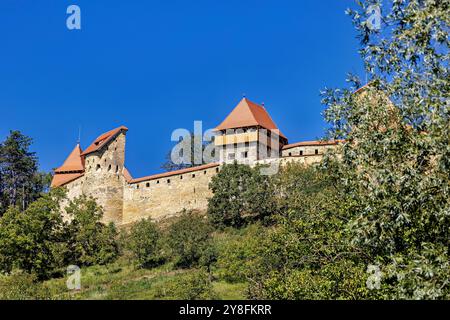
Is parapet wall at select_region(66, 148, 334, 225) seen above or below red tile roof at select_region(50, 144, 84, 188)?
below

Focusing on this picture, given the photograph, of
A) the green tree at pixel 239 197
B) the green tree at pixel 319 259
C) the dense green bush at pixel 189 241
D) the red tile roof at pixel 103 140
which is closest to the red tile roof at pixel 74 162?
the red tile roof at pixel 103 140

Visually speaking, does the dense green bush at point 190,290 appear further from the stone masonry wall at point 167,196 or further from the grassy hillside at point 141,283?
the stone masonry wall at point 167,196

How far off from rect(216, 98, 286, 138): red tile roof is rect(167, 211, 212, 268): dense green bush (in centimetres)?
1173

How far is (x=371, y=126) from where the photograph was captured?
1248 cm

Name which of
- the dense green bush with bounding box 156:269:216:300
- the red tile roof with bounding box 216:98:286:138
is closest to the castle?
the red tile roof with bounding box 216:98:286:138

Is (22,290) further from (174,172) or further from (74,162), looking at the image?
(74,162)

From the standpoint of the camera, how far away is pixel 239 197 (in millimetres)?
40844

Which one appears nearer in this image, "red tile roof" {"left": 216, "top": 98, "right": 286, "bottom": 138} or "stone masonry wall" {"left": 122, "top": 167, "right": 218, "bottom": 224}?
"stone masonry wall" {"left": 122, "top": 167, "right": 218, "bottom": 224}

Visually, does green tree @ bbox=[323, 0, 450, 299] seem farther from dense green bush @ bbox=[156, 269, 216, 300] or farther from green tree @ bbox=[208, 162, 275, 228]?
green tree @ bbox=[208, 162, 275, 228]

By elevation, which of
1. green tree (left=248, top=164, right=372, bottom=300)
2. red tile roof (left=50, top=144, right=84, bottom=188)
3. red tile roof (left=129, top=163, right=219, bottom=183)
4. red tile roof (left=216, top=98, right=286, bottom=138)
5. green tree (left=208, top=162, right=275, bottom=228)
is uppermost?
red tile roof (left=216, top=98, right=286, bottom=138)

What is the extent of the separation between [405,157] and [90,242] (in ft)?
99.5

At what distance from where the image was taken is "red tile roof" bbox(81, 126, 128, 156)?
163 feet

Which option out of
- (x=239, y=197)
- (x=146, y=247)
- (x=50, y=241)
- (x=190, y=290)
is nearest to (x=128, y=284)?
(x=146, y=247)

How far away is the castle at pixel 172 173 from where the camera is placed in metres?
46.2
